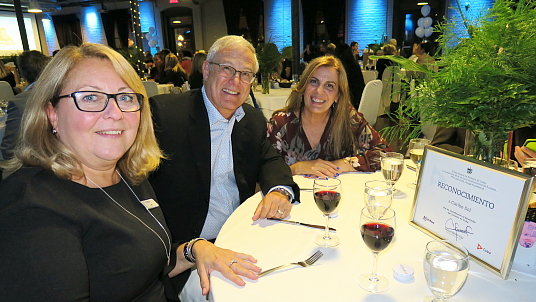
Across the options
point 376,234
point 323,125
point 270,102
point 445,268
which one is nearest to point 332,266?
point 376,234

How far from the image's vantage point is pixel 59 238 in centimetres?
88

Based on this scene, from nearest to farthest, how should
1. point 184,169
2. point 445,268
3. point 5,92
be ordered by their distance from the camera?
1. point 445,268
2. point 184,169
3. point 5,92

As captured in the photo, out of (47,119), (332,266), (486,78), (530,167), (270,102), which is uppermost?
(486,78)

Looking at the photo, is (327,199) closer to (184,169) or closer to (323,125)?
(184,169)

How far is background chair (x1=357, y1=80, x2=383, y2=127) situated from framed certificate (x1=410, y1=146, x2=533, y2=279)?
4.28 metres

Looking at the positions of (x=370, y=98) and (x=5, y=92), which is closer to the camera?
(x=370, y=98)

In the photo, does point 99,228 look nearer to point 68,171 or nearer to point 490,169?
point 68,171

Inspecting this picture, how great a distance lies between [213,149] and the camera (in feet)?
6.40

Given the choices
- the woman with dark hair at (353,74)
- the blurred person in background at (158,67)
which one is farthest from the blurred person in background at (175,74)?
the woman with dark hair at (353,74)

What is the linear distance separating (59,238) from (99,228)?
14cm

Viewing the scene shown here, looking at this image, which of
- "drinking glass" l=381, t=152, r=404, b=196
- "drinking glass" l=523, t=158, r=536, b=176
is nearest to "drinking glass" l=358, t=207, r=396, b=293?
"drinking glass" l=381, t=152, r=404, b=196

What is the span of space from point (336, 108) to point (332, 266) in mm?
1630

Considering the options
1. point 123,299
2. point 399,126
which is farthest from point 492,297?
point 123,299
